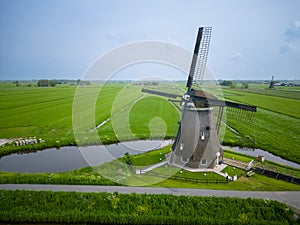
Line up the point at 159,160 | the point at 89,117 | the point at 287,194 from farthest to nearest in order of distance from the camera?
the point at 89,117 → the point at 159,160 → the point at 287,194

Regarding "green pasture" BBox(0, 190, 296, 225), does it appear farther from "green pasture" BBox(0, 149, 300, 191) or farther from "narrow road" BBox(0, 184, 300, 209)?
"green pasture" BBox(0, 149, 300, 191)

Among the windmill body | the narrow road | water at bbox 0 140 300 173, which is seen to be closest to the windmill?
the windmill body

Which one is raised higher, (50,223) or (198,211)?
(198,211)

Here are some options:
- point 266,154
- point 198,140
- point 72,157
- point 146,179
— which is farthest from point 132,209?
point 266,154

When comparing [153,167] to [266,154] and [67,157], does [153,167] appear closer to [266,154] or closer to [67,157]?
[67,157]

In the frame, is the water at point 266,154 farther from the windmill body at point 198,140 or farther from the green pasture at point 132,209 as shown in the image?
the green pasture at point 132,209

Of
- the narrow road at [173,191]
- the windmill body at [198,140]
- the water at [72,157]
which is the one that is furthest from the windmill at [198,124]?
the water at [72,157]

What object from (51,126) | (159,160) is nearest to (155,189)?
(159,160)

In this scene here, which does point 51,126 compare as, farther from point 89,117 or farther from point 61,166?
point 61,166
